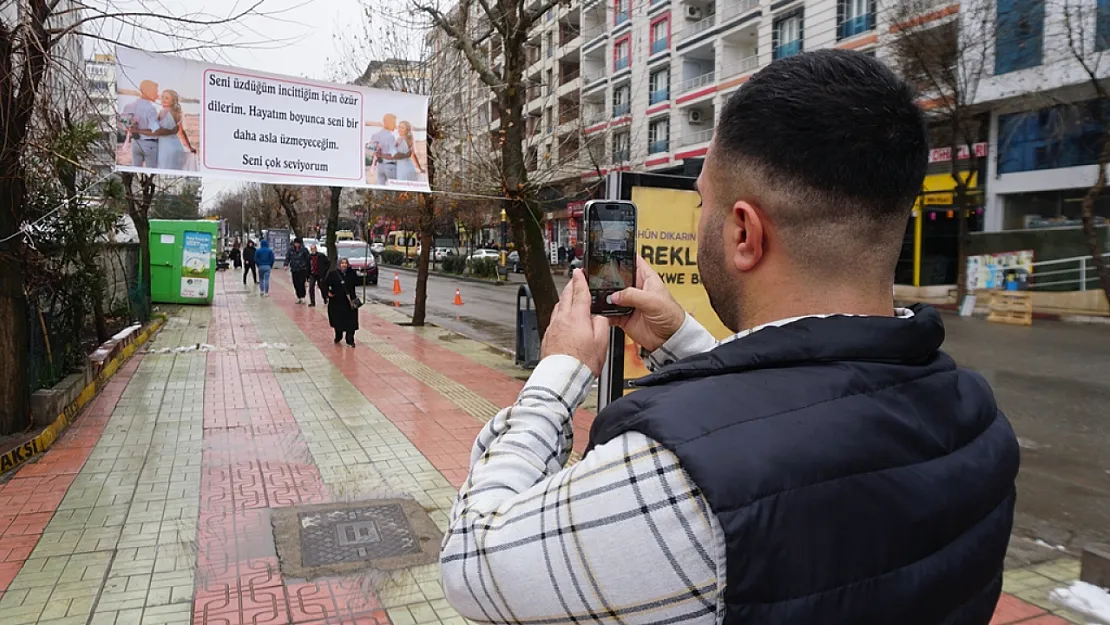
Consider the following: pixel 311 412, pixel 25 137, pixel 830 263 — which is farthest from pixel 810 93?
pixel 311 412

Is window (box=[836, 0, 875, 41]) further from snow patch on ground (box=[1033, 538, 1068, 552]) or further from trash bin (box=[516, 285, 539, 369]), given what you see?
snow patch on ground (box=[1033, 538, 1068, 552])

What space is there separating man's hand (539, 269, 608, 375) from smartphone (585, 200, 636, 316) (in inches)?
7.1

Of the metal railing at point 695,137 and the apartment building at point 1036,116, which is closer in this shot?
the apartment building at point 1036,116

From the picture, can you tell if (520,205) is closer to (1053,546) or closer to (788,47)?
(1053,546)

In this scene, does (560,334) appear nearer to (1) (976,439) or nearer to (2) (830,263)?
(2) (830,263)

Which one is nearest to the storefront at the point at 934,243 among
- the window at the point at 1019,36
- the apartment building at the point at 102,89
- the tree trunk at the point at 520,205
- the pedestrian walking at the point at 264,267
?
the window at the point at 1019,36

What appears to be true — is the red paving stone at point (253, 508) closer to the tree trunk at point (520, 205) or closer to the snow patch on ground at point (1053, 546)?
the tree trunk at point (520, 205)

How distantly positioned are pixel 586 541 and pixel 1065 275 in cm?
2375

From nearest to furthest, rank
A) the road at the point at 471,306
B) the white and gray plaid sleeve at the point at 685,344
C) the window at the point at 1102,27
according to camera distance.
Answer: the white and gray plaid sleeve at the point at 685,344
the window at the point at 1102,27
the road at the point at 471,306

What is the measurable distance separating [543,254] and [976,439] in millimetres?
8965

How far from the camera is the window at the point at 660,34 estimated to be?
124 ft

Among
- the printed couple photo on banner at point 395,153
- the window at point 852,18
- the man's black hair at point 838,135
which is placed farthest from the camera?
the window at point 852,18

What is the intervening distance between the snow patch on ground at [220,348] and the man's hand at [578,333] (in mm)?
12336

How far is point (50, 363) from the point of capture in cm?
761
